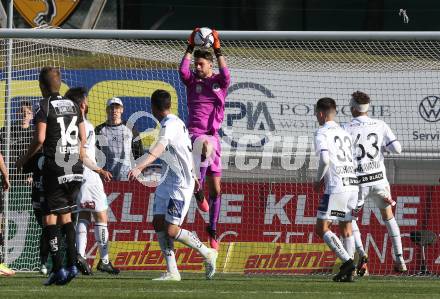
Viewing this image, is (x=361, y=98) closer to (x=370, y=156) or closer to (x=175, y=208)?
(x=370, y=156)

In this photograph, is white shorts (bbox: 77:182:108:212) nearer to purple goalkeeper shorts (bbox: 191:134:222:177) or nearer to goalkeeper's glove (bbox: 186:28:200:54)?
purple goalkeeper shorts (bbox: 191:134:222:177)

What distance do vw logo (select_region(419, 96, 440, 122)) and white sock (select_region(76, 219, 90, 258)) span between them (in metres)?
5.34

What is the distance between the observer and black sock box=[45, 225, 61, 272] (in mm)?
10594

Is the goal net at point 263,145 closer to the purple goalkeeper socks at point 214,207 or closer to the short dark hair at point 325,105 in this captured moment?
the purple goalkeeper socks at point 214,207

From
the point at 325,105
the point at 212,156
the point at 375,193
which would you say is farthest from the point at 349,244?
the point at 212,156

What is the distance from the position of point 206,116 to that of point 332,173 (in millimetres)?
1730

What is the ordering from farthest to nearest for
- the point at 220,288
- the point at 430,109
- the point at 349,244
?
1. the point at 430,109
2. the point at 349,244
3. the point at 220,288

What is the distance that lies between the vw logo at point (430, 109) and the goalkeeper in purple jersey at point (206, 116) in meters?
4.04

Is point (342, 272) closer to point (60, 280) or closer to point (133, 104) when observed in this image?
point (60, 280)

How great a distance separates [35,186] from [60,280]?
3.14 metres

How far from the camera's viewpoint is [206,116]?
43.2 feet

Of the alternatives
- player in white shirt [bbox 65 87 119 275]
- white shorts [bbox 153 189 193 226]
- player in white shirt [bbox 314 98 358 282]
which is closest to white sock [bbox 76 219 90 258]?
player in white shirt [bbox 65 87 119 275]

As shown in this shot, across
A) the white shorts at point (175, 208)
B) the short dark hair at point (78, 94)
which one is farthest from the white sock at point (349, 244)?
the short dark hair at point (78, 94)

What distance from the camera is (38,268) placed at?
48.2 feet
